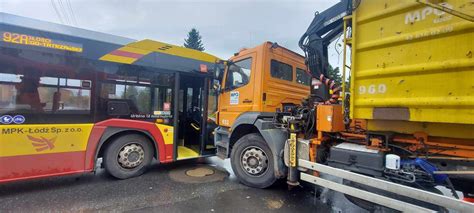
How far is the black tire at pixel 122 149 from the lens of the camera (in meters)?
4.85

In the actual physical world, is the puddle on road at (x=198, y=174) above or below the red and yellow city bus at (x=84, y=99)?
below

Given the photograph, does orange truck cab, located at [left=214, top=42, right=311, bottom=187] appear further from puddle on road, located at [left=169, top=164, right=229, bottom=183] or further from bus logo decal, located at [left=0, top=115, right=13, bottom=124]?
bus logo decal, located at [left=0, top=115, right=13, bottom=124]

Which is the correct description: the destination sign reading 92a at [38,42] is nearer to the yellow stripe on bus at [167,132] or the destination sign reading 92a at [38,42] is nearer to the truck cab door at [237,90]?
the yellow stripe on bus at [167,132]

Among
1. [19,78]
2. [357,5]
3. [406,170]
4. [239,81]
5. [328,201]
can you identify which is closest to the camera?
[406,170]

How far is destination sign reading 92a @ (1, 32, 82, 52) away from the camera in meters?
3.82

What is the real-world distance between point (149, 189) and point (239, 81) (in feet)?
8.80

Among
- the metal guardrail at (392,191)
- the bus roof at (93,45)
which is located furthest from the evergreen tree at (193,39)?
the metal guardrail at (392,191)

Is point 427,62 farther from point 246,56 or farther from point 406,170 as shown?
Answer: point 246,56

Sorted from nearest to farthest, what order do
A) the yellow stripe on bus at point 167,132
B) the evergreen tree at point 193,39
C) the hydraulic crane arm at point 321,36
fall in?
1. the hydraulic crane arm at point 321,36
2. the yellow stripe on bus at point 167,132
3. the evergreen tree at point 193,39

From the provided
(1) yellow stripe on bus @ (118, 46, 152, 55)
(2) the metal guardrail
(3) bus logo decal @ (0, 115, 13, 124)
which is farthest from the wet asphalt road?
(1) yellow stripe on bus @ (118, 46, 152, 55)

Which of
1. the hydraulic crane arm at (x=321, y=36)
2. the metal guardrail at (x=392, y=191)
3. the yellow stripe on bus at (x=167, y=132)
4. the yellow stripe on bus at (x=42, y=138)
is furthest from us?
the yellow stripe on bus at (x=167, y=132)

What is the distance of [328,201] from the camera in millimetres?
4207

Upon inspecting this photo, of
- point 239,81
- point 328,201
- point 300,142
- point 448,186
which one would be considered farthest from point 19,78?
point 448,186

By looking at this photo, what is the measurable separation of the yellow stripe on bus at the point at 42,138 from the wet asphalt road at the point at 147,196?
0.73 meters
